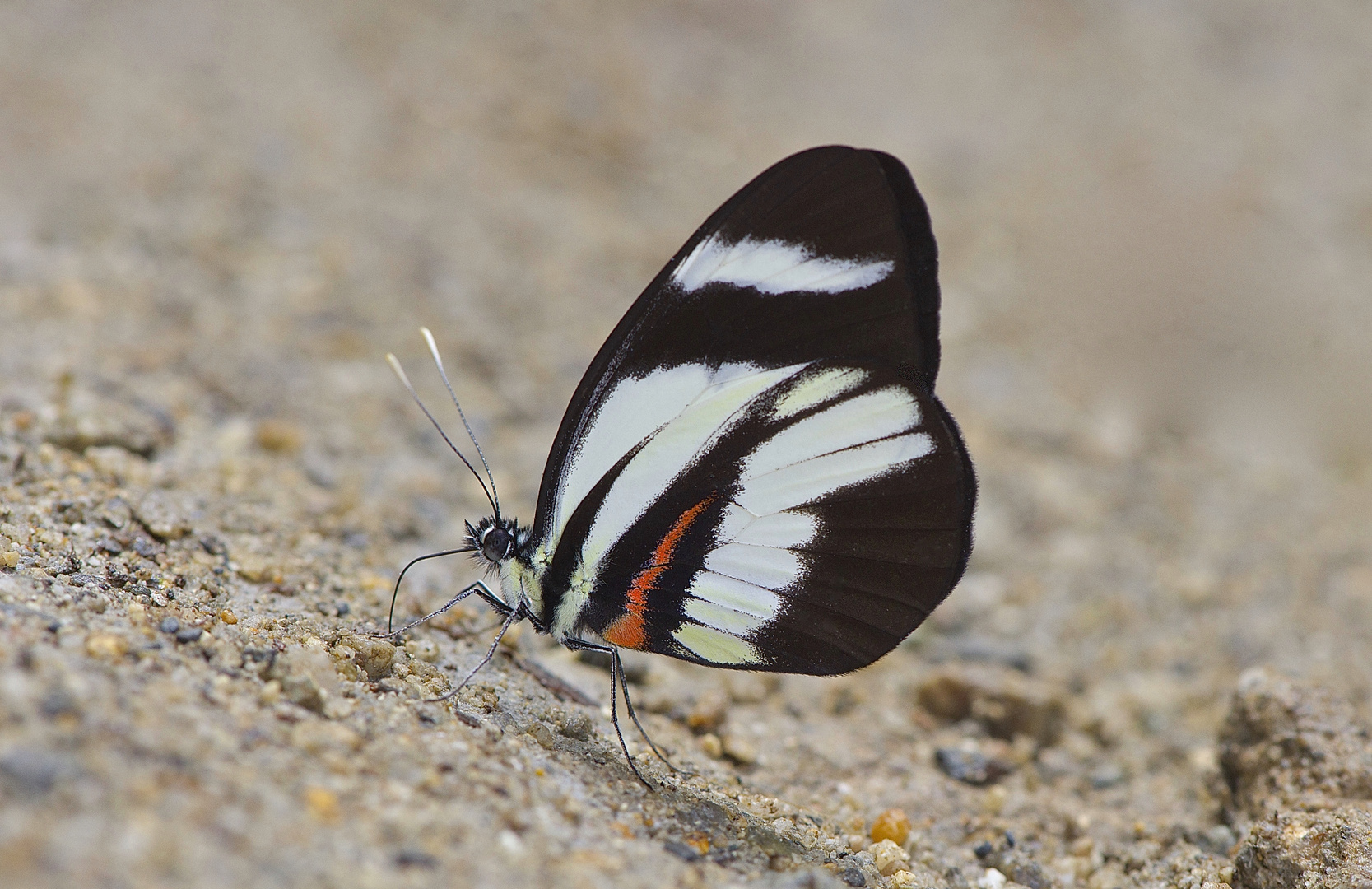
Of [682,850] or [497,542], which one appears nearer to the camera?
[682,850]

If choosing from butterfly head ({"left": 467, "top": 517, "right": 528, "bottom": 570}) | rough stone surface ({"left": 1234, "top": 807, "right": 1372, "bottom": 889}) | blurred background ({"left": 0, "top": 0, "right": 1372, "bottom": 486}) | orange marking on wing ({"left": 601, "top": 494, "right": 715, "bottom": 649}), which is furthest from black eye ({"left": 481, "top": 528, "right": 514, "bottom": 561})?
rough stone surface ({"left": 1234, "top": 807, "right": 1372, "bottom": 889})

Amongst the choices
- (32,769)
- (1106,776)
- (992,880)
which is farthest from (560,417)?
(32,769)

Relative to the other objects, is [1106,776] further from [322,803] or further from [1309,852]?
[322,803]

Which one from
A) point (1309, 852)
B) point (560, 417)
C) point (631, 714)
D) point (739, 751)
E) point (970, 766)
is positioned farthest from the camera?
point (560, 417)

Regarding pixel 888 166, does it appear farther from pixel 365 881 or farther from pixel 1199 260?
pixel 1199 260

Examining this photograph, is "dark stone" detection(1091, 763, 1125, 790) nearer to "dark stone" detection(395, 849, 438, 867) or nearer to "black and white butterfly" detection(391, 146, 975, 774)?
"black and white butterfly" detection(391, 146, 975, 774)

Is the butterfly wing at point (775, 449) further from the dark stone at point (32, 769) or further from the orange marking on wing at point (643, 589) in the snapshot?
the dark stone at point (32, 769)

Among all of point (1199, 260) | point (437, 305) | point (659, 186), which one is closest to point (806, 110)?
point (659, 186)

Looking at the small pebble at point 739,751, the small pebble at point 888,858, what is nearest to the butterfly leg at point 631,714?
the small pebble at point 739,751
